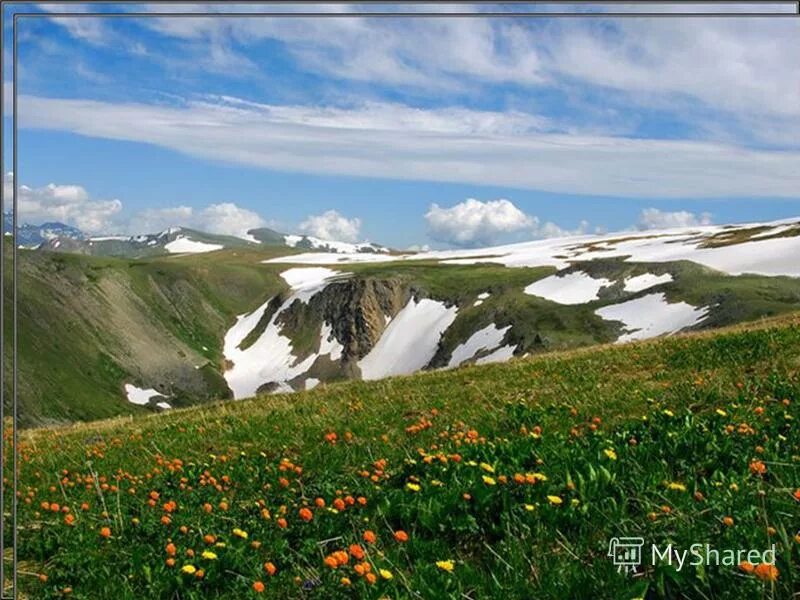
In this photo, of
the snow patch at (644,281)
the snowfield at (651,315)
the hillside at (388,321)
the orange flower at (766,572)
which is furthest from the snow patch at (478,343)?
the orange flower at (766,572)

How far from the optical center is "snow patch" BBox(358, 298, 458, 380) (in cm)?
14138

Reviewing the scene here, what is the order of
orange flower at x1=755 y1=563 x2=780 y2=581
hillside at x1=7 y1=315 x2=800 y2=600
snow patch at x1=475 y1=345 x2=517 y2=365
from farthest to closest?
snow patch at x1=475 y1=345 x2=517 y2=365
hillside at x1=7 y1=315 x2=800 y2=600
orange flower at x1=755 y1=563 x2=780 y2=581

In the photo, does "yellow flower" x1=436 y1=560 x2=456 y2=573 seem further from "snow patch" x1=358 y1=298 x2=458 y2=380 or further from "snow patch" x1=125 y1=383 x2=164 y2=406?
"snow patch" x1=125 y1=383 x2=164 y2=406

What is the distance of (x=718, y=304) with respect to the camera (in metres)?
95.1

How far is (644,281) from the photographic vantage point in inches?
5044

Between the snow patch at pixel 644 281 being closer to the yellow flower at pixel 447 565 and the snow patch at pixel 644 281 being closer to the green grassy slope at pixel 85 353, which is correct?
the green grassy slope at pixel 85 353

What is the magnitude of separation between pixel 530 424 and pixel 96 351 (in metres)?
174

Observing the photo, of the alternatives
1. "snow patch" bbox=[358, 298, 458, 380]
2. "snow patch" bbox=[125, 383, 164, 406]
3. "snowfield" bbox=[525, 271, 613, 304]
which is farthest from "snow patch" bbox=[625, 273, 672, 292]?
"snow patch" bbox=[125, 383, 164, 406]

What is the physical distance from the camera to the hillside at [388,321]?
104 m

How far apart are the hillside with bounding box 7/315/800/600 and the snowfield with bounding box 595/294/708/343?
85264 mm

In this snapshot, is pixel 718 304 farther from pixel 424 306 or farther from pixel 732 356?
pixel 732 356

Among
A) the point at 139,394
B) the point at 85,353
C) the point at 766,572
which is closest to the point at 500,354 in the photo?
the point at 139,394

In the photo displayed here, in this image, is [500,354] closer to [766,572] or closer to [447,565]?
[447,565]

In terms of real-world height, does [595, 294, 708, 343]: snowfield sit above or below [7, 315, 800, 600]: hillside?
below
